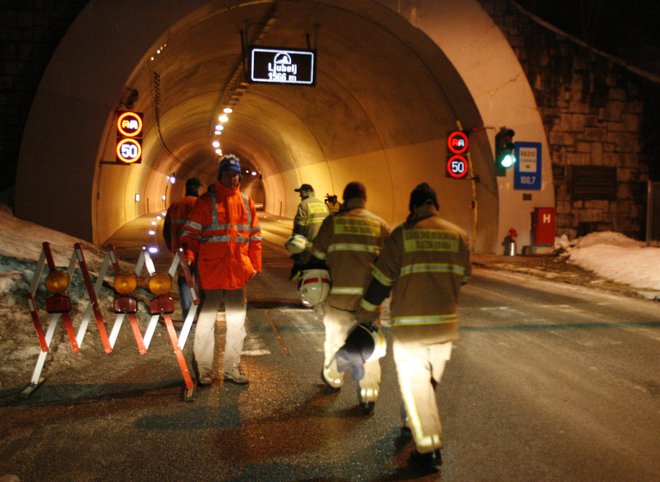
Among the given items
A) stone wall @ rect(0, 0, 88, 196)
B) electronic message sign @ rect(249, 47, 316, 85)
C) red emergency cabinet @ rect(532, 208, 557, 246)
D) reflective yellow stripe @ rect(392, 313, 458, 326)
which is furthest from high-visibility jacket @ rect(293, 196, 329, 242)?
red emergency cabinet @ rect(532, 208, 557, 246)

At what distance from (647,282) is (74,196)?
11727 millimetres

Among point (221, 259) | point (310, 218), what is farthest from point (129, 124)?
point (221, 259)

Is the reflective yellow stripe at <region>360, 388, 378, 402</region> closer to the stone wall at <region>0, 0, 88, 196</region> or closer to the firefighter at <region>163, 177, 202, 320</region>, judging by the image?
the firefighter at <region>163, 177, 202, 320</region>

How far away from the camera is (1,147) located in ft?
45.5

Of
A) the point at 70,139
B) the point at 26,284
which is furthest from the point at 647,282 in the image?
the point at 70,139

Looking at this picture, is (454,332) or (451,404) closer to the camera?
(454,332)

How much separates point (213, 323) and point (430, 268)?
243cm

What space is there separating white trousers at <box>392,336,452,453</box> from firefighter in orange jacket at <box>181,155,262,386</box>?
203 centimetres

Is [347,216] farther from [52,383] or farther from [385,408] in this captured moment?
[52,383]

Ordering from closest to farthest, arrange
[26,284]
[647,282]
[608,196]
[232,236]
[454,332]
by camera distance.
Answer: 1. [454,332]
2. [232,236]
3. [26,284]
4. [647,282]
5. [608,196]

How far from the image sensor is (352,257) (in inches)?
203

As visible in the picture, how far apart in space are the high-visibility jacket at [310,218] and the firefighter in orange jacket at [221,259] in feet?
5.92

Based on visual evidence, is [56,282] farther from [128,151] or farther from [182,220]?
[128,151]

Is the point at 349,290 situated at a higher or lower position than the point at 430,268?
lower
